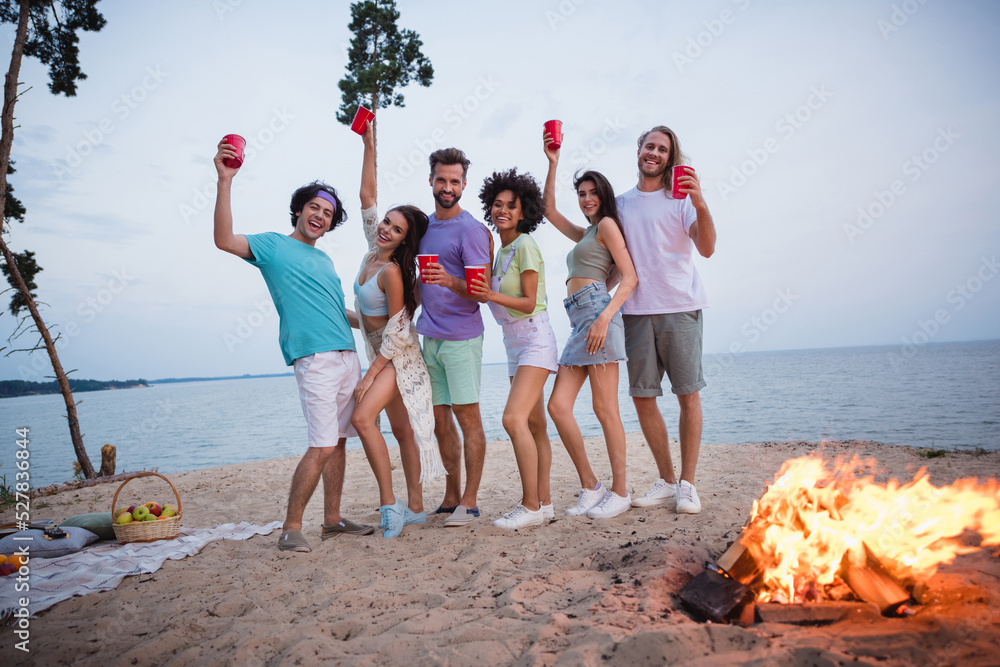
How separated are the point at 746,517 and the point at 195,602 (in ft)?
10.9

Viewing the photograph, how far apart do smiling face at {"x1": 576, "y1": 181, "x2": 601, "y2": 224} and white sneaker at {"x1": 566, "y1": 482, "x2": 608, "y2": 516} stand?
6.81 feet

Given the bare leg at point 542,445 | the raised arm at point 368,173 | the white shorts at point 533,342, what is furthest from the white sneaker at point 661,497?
the raised arm at point 368,173

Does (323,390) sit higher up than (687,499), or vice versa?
(323,390)

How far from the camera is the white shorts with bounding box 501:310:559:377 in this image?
3840 mm

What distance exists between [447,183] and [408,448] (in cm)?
200

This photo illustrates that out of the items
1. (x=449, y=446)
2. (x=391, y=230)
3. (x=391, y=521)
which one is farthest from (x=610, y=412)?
(x=391, y=230)

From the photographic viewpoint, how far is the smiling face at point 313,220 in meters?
4.04

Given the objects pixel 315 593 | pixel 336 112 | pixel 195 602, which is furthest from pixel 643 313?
pixel 336 112

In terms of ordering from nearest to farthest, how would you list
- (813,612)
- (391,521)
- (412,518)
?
(813,612)
(391,521)
(412,518)

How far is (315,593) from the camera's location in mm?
2848

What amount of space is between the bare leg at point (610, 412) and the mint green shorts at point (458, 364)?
0.85 m

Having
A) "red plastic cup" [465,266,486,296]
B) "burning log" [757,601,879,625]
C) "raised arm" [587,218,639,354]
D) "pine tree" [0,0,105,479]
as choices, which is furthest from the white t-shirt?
"pine tree" [0,0,105,479]

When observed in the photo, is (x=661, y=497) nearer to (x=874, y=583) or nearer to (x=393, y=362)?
(x=874, y=583)

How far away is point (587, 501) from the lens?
4059mm
